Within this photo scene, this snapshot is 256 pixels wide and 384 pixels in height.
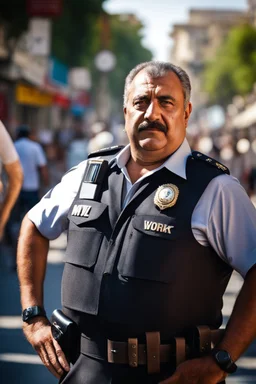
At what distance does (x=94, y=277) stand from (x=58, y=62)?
39.8 metres

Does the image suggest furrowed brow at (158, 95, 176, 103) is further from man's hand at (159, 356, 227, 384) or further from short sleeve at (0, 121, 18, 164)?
short sleeve at (0, 121, 18, 164)

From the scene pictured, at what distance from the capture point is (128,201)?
10.6 ft

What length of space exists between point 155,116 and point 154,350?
84cm

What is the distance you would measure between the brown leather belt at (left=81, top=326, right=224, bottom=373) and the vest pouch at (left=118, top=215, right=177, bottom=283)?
21 cm

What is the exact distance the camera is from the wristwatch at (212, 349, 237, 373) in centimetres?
301

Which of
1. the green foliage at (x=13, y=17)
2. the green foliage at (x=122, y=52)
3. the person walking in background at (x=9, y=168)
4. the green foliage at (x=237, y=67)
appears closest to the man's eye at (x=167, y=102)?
the person walking in background at (x=9, y=168)

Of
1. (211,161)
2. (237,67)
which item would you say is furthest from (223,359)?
(237,67)

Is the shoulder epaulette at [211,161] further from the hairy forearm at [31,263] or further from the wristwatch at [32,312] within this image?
the wristwatch at [32,312]

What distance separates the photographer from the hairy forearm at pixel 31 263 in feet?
11.1

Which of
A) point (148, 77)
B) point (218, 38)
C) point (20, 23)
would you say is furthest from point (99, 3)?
point (218, 38)

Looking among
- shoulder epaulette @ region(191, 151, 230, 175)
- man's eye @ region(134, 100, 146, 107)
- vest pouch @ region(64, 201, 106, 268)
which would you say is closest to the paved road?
vest pouch @ region(64, 201, 106, 268)

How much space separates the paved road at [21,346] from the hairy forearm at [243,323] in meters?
2.91

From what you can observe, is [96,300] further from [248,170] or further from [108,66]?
[108,66]

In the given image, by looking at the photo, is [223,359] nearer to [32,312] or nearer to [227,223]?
[227,223]
